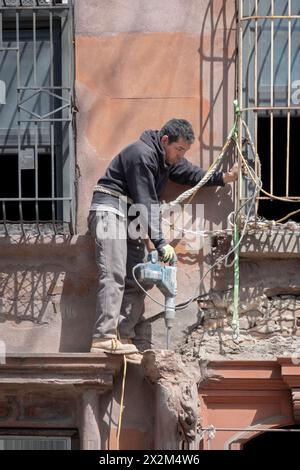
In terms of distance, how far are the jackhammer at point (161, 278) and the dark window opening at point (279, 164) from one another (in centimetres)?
165

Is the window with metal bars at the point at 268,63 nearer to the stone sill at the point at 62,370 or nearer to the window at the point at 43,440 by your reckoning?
the stone sill at the point at 62,370

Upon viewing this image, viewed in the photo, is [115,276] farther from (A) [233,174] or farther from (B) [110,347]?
(A) [233,174]

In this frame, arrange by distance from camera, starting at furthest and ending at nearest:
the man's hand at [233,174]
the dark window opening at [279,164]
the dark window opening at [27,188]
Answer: the dark window opening at [279,164] → the dark window opening at [27,188] → the man's hand at [233,174]

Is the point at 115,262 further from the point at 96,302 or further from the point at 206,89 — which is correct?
the point at 206,89

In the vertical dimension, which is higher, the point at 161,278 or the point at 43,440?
the point at 161,278

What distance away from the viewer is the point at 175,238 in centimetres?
1072

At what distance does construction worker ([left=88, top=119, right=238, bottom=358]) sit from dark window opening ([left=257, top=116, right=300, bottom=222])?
1.18m

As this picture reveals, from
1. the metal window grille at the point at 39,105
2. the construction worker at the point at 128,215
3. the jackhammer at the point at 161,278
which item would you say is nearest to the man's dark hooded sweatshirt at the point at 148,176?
the construction worker at the point at 128,215

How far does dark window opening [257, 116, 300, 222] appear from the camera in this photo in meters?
11.9

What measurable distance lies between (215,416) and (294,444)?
2.38 metres

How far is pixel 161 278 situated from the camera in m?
10.3

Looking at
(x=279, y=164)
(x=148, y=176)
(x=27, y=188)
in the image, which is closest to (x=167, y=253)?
(x=148, y=176)

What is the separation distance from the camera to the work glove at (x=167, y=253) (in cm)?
1030

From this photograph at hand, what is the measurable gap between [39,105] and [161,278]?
→ 5.19 ft
